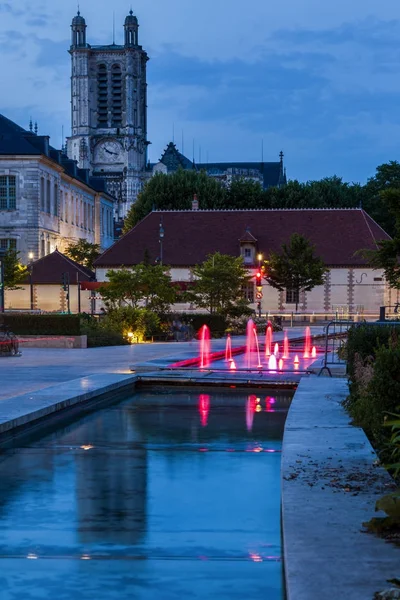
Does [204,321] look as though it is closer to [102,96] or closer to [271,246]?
[271,246]

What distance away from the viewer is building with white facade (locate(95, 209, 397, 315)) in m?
76.4

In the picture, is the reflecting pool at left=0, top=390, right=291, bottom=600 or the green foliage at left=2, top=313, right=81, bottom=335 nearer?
the reflecting pool at left=0, top=390, right=291, bottom=600

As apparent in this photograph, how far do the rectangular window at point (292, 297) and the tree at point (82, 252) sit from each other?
2519 cm

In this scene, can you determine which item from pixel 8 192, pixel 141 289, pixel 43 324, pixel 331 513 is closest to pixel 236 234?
pixel 8 192

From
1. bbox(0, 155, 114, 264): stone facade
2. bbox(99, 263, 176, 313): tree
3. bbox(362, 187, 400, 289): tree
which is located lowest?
bbox(99, 263, 176, 313): tree

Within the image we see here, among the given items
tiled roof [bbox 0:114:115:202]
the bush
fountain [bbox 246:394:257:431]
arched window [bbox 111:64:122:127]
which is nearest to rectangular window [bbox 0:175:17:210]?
tiled roof [bbox 0:114:115:202]

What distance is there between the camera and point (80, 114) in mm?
190750

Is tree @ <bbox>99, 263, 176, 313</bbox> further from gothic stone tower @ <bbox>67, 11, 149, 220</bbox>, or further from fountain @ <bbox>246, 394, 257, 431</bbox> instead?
gothic stone tower @ <bbox>67, 11, 149, 220</bbox>

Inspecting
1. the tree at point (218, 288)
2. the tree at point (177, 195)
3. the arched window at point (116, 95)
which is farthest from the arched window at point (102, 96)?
the tree at point (218, 288)

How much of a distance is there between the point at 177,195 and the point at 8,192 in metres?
16.6

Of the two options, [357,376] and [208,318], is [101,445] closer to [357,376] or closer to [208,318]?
[357,376]

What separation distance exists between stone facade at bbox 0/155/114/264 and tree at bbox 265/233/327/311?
69.3 feet

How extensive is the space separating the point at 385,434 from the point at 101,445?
4.77 meters

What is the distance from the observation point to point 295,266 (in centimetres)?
7175
